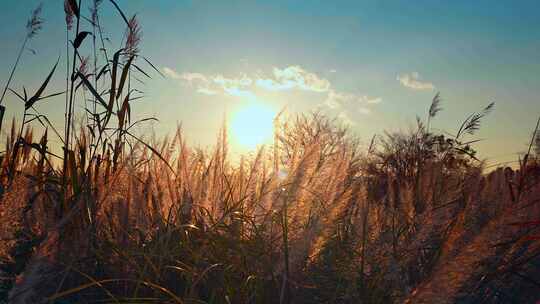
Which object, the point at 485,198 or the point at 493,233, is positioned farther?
the point at 485,198

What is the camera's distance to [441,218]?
1.63 m

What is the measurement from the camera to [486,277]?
4.66 feet

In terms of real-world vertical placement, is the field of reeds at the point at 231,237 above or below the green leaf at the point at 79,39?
below

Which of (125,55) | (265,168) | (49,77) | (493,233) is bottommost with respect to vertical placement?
(493,233)

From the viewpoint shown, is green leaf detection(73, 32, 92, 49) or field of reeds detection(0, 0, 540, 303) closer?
field of reeds detection(0, 0, 540, 303)

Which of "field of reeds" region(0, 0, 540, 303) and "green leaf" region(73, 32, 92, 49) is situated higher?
Result: "green leaf" region(73, 32, 92, 49)

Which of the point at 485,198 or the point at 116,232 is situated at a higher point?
the point at 485,198

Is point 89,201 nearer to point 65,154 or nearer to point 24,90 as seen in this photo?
point 65,154

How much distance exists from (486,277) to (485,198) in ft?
4.77

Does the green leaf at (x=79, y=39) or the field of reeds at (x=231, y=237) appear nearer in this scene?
the field of reeds at (x=231, y=237)

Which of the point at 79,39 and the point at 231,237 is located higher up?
the point at 79,39

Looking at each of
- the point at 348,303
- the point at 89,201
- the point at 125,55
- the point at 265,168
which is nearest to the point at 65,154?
the point at 89,201

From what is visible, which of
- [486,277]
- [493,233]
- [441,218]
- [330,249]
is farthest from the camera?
[330,249]

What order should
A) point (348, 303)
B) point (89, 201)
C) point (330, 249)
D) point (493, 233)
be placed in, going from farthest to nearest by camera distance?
point (330, 249), point (89, 201), point (348, 303), point (493, 233)
